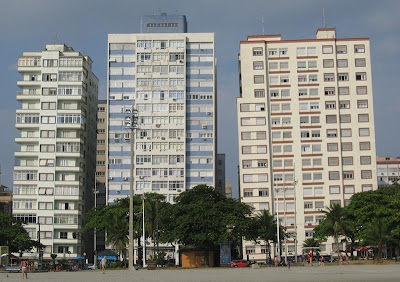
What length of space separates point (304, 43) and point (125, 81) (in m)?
34.7

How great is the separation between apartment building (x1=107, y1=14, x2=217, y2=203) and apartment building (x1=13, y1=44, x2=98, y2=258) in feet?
19.9

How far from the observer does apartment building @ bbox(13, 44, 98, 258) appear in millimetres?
110500

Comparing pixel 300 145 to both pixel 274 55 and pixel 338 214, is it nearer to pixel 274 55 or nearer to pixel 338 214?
pixel 274 55

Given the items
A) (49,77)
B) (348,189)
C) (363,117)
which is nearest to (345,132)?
(363,117)

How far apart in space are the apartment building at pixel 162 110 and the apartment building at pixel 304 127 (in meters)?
7.22

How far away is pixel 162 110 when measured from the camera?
115 meters

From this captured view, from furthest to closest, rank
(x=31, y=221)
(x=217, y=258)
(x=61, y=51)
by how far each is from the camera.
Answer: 1. (x=61, y=51)
2. (x=31, y=221)
3. (x=217, y=258)

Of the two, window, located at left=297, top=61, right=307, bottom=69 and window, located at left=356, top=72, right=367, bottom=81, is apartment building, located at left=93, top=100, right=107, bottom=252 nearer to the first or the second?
window, located at left=297, top=61, right=307, bottom=69

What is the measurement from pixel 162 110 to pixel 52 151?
21573 millimetres

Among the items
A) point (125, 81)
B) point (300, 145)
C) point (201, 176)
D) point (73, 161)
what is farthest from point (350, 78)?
point (73, 161)

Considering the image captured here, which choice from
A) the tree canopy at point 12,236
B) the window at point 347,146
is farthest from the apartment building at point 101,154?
the window at point 347,146

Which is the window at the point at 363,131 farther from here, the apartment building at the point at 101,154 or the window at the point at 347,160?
the apartment building at the point at 101,154

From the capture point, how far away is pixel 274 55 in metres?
116

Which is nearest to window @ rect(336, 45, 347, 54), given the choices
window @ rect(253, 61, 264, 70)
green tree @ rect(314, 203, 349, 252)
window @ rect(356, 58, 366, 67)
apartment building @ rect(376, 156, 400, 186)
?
window @ rect(356, 58, 366, 67)
